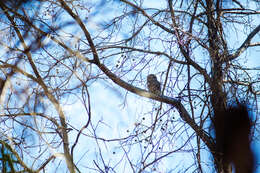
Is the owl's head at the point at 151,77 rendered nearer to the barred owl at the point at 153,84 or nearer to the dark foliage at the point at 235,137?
the barred owl at the point at 153,84

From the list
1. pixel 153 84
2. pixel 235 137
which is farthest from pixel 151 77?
pixel 235 137

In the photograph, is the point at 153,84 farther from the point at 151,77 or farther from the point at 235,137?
the point at 235,137

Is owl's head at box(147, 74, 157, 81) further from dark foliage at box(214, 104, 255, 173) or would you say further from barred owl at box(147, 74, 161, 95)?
dark foliage at box(214, 104, 255, 173)

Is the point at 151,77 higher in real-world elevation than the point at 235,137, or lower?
higher

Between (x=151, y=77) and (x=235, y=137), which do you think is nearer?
(x=235, y=137)

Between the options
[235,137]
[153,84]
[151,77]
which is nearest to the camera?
[235,137]

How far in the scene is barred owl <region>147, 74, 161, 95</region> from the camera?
2.04 m

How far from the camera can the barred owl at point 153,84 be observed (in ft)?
6.70

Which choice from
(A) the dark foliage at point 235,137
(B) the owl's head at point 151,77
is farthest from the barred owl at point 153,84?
(A) the dark foliage at point 235,137

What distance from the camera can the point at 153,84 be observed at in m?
2.16

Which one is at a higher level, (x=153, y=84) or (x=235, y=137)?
(x=153, y=84)

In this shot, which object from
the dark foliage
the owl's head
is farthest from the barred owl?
the dark foliage

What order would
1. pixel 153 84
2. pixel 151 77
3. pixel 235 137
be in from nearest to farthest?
pixel 235 137
pixel 151 77
pixel 153 84

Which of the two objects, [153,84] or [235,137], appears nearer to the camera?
[235,137]
